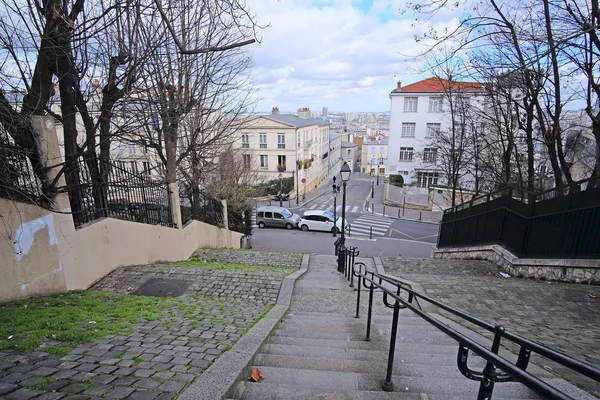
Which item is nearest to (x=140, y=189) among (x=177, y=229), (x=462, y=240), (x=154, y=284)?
(x=177, y=229)

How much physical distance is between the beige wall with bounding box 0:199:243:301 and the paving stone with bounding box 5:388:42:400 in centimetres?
274

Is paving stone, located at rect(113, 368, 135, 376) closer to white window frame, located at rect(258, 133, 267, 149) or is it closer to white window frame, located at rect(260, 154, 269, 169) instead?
white window frame, located at rect(258, 133, 267, 149)

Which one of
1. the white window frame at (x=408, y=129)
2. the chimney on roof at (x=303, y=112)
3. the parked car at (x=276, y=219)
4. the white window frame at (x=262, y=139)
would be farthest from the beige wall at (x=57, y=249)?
the chimney on roof at (x=303, y=112)

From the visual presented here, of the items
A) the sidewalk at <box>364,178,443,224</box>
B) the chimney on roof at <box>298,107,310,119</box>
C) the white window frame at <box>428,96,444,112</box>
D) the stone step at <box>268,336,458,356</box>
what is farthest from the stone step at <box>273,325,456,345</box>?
the chimney on roof at <box>298,107,310,119</box>

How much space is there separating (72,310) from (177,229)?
4869 millimetres

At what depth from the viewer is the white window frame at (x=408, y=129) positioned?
3575 centimetres

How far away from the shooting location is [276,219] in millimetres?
23500

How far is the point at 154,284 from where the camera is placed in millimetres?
6184

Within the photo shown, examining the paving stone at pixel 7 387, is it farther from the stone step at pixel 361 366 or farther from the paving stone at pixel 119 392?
the stone step at pixel 361 366

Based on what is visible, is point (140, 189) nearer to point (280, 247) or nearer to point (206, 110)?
point (206, 110)

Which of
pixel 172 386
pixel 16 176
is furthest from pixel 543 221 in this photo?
pixel 16 176

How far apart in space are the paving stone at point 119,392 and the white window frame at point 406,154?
123ft

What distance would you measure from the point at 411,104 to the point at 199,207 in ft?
102

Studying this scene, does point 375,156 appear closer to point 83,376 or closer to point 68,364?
point 68,364
